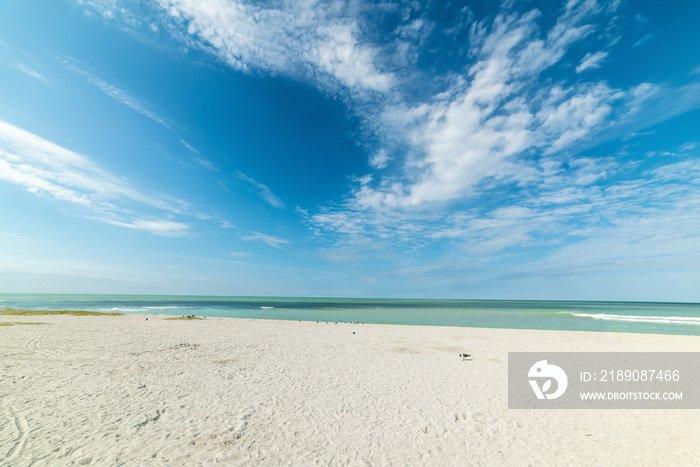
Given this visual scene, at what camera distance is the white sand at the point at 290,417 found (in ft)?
23.7

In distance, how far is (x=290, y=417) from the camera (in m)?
9.24

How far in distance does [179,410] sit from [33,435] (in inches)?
130

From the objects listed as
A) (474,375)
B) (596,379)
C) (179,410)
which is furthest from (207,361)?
(596,379)

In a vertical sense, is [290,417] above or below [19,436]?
below

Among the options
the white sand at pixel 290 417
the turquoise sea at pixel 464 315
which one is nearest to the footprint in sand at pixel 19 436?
the white sand at pixel 290 417

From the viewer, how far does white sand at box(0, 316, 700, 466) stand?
7211mm

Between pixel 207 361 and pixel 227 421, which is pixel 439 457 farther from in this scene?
pixel 207 361

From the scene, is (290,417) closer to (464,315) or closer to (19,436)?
(19,436)

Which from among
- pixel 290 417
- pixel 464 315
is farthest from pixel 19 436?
pixel 464 315

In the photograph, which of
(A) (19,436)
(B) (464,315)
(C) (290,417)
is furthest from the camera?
(B) (464,315)

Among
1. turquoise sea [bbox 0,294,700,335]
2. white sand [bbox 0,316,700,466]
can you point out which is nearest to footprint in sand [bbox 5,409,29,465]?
white sand [bbox 0,316,700,466]

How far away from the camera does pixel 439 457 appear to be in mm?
7301

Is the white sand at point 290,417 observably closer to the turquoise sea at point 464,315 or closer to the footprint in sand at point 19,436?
the footprint in sand at point 19,436

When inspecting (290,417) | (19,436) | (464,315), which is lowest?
(464,315)
